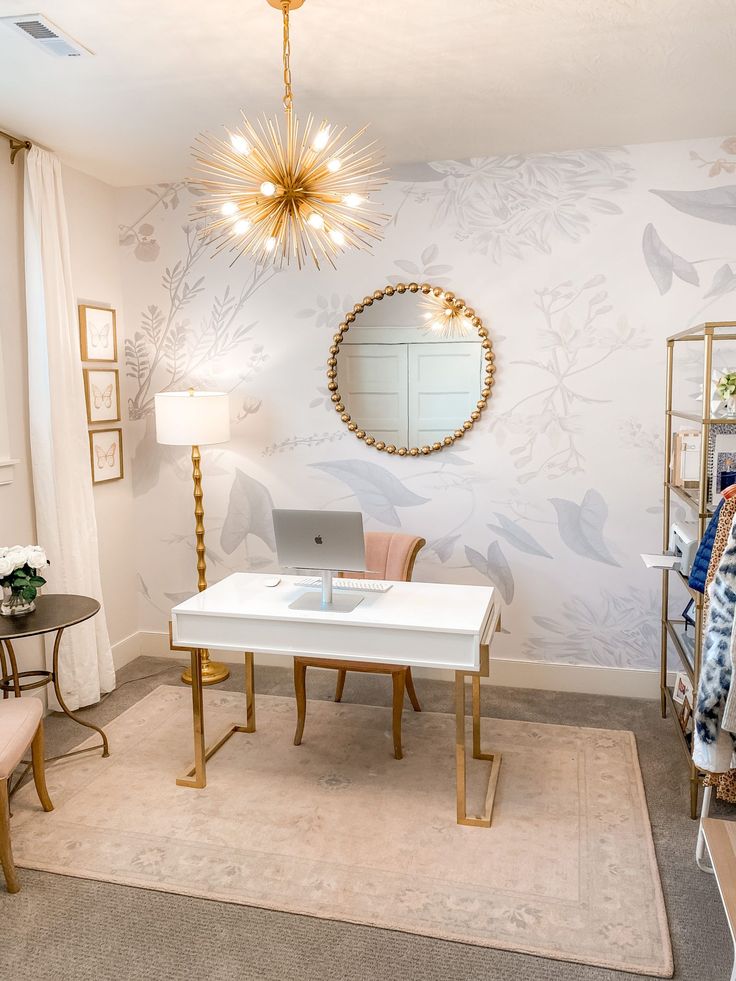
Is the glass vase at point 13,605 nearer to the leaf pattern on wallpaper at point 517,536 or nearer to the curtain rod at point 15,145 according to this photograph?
the curtain rod at point 15,145

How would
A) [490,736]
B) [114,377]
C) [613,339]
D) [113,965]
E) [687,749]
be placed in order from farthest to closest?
[114,377]
[613,339]
[490,736]
[687,749]
[113,965]

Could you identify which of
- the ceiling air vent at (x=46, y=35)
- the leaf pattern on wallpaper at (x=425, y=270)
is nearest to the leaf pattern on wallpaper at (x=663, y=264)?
the leaf pattern on wallpaper at (x=425, y=270)

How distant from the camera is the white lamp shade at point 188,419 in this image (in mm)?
3799

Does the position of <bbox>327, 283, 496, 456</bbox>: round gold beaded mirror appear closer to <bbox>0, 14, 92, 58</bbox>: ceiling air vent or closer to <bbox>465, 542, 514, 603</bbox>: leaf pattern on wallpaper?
<bbox>465, 542, 514, 603</bbox>: leaf pattern on wallpaper

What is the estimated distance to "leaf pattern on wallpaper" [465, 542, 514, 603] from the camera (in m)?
4.00

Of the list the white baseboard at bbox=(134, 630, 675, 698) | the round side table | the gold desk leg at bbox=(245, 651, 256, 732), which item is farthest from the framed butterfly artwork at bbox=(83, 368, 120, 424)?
the white baseboard at bbox=(134, 630, 675, 698)

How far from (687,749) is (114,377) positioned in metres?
3.37

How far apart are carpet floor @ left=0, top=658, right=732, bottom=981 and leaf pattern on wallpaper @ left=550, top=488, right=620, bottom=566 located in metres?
1.48

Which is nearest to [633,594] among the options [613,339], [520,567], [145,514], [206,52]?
[520,567]

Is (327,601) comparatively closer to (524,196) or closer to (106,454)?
(106,454)

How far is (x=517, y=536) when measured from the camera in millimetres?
3965

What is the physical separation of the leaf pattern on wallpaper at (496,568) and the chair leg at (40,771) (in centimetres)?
219

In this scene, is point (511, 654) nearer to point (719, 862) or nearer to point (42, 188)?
point (719, 862)

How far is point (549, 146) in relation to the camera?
3.61 m
